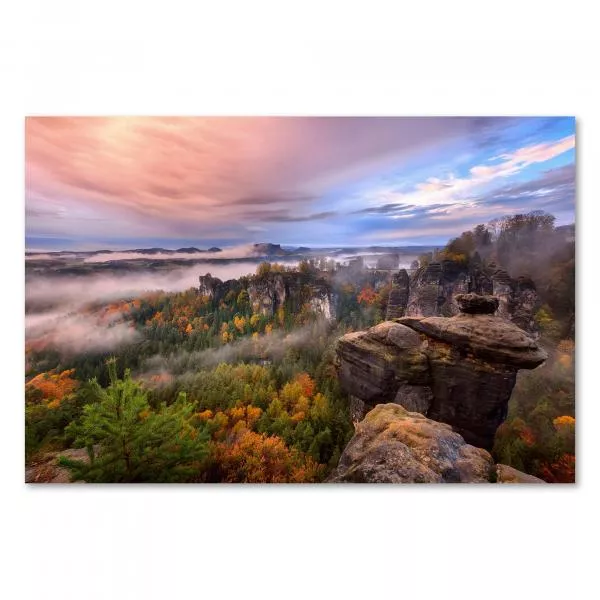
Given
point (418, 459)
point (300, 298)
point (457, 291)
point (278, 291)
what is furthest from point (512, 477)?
point (278, 291)

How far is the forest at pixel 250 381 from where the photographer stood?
2.72m

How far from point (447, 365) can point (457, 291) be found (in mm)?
794

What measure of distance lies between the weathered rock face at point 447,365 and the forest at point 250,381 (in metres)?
0.15

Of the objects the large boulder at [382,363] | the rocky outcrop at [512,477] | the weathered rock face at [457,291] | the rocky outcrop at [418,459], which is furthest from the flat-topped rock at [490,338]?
the rocky outcrop at [512,477]

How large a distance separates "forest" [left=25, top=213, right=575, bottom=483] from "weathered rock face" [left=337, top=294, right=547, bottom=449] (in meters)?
0.15

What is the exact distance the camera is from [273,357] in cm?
311

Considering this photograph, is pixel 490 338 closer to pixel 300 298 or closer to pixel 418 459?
pixel 418 459

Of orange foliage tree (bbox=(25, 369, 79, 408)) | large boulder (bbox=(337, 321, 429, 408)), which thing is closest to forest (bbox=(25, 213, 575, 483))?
orange foliage tree (bbox=(25, 369, 79, 408))

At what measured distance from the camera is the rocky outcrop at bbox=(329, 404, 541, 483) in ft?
8.70

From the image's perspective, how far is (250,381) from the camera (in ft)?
9.86

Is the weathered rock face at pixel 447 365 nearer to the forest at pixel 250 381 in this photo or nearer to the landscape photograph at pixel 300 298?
the landscape photograph at pixel 300 298
